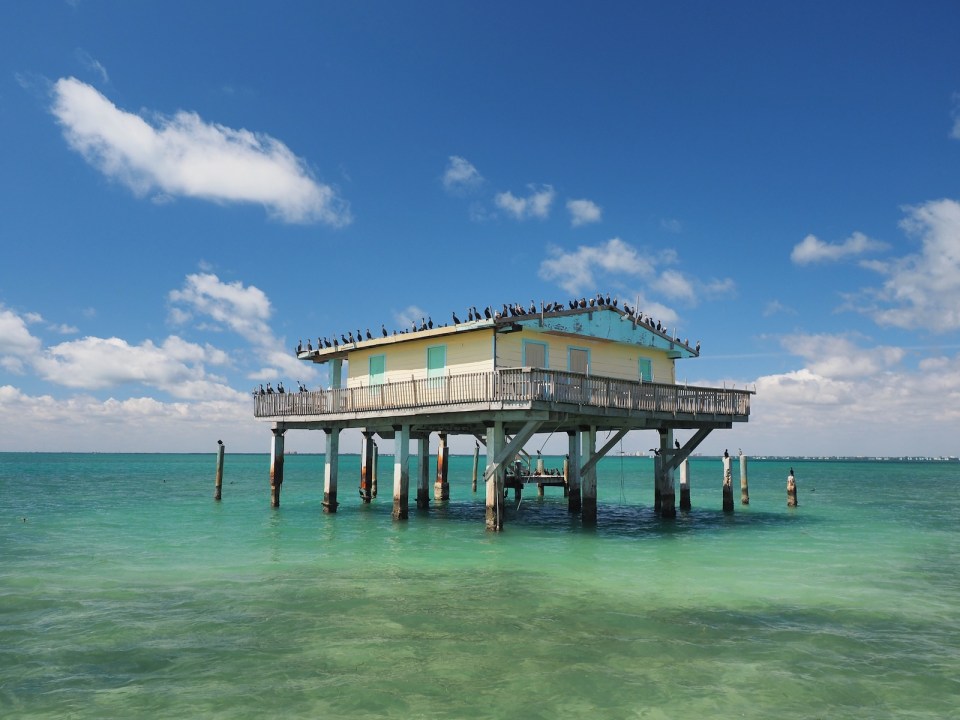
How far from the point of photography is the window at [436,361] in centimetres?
2766

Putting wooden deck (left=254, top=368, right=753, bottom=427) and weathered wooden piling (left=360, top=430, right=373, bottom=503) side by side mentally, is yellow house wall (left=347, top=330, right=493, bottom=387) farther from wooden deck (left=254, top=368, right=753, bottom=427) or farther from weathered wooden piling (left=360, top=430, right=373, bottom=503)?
weathered wooden piling (left=360, top=430, right=373, bottom=503)

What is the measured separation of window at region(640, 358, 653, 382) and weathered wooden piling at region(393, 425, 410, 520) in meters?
9.79

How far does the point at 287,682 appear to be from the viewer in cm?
1030

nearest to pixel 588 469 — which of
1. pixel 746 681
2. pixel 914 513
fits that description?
pixel 746 681

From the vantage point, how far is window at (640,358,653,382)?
30.2 m

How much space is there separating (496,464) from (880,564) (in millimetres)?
11931

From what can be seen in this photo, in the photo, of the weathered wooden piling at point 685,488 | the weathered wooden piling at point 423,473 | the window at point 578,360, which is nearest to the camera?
the window at point 578,360

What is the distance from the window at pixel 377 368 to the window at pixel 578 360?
7.97 m

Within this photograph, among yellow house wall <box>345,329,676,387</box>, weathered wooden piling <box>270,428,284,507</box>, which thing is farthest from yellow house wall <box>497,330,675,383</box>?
weathered wooden piling <box>270,428,284,507</box>

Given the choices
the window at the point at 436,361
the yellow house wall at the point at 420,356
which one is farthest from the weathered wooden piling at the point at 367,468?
the window at the point at 436,361

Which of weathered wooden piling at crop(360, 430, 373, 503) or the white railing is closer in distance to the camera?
the white railing

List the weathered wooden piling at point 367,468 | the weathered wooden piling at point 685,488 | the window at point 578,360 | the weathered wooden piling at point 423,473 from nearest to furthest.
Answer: the window at point 578,360 < the weathered wooden piling at point 685,488 < the weathered wooden piling at point 423,473 < the weathered wooden piling at point 367,468

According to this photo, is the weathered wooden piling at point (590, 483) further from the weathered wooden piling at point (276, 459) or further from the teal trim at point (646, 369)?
the weathered wooden piling at point (276, 459)

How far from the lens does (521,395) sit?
23359mm
